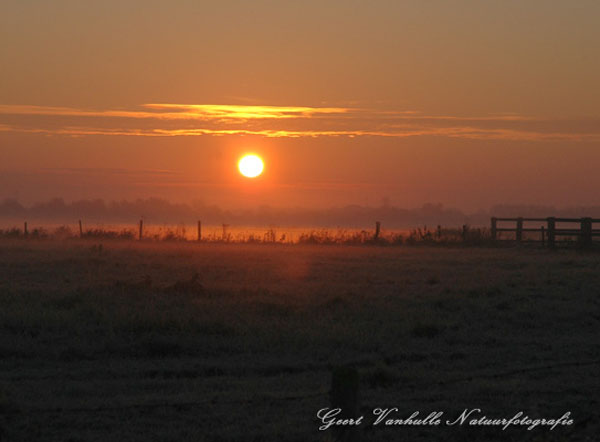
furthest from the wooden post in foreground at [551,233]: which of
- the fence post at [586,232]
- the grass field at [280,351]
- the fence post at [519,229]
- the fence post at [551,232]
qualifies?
the grass field at [280,351]

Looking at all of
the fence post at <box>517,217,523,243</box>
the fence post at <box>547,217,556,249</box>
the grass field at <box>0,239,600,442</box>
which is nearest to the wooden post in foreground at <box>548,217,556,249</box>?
the fence post at <box>547,217,556,249</box>

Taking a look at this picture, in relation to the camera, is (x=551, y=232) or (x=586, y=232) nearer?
(x=586, y=232)

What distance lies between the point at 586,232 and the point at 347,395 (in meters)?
34.2

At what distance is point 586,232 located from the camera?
39500mm

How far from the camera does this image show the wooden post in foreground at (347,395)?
7.77 metres

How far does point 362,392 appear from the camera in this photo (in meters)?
10.9

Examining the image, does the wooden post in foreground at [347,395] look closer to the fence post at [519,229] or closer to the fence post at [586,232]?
the fence post at [586,232]

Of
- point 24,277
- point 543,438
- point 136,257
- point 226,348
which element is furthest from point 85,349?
point 136,257

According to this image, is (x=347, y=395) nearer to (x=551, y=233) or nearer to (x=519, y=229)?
(x=551, y=233)

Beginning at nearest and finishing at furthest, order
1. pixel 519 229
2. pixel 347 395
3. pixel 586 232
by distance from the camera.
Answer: pixel 347 395 → pixel 586 232 → pixel 519 229

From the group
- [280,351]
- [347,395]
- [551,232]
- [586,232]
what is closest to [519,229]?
[551,232]

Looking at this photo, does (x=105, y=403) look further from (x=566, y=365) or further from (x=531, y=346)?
(x=531, y=346)

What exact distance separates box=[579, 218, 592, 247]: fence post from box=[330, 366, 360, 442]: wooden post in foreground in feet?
111

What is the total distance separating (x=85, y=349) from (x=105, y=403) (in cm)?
384
